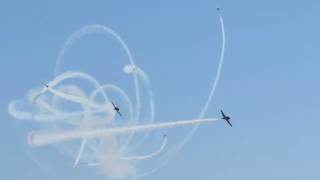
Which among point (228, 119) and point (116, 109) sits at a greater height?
point (116, 109)

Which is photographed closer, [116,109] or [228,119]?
[116,109]

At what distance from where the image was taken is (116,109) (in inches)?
4279

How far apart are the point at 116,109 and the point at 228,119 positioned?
98.4 feet

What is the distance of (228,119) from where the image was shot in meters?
119
